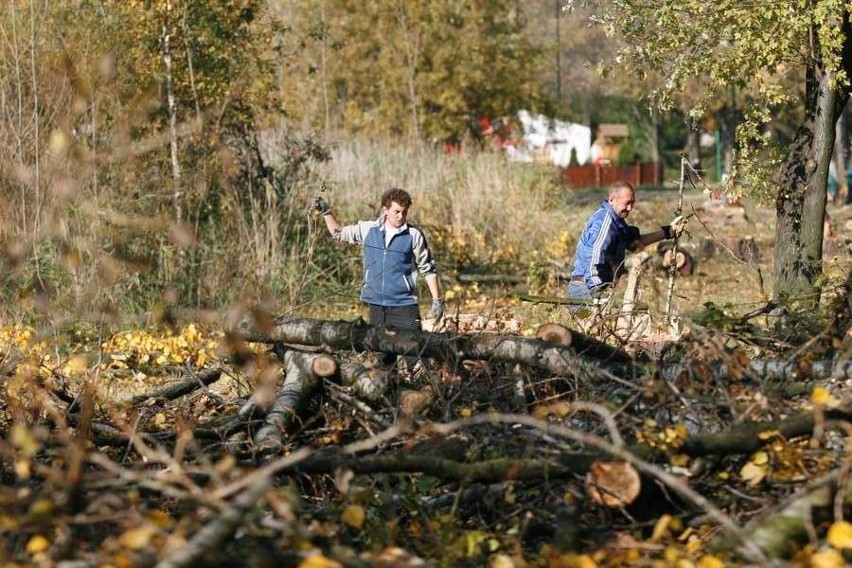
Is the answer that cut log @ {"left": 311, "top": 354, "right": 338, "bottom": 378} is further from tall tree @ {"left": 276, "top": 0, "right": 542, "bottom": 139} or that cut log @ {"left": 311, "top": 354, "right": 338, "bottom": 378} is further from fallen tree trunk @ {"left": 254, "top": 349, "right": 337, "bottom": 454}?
tall tree @ {"left": 276, "top": 0, "right": 542, "bottom": 139}

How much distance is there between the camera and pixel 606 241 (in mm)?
Answer: 8984

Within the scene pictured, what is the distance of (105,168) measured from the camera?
1262cm

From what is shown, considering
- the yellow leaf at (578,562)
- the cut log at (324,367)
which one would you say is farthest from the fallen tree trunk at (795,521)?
the cut log at (324,367)

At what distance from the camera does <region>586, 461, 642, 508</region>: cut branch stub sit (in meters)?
4.75

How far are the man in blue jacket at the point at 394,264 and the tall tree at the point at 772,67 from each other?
2.91 metres

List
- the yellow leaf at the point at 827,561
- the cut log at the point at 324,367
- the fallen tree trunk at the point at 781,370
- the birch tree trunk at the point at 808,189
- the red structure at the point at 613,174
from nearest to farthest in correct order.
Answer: the yellow leaf at the point at 827,561 < the fallen tree trunk at the point at 781,370 < the cut log at the point at 324,367 < the birch tree trunk at the point at 808,189 < the red structure at the point at 613,174

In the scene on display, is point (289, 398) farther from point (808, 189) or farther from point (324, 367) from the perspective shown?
point (808, 189)

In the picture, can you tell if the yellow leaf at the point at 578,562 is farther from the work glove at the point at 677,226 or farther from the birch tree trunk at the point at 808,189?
the birch tree trunk at the point at 808,189

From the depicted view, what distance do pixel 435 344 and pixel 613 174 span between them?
50881mm

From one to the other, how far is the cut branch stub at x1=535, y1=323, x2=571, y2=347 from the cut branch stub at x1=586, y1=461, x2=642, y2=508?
1.41m

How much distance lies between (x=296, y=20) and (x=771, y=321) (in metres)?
25.0

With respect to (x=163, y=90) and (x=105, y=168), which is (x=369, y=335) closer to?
(x=105, y=168)

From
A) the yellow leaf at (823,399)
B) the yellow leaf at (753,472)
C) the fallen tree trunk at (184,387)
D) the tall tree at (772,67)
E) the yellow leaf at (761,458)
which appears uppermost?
the tall tree at (772,67)

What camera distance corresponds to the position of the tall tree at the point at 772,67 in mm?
10195
